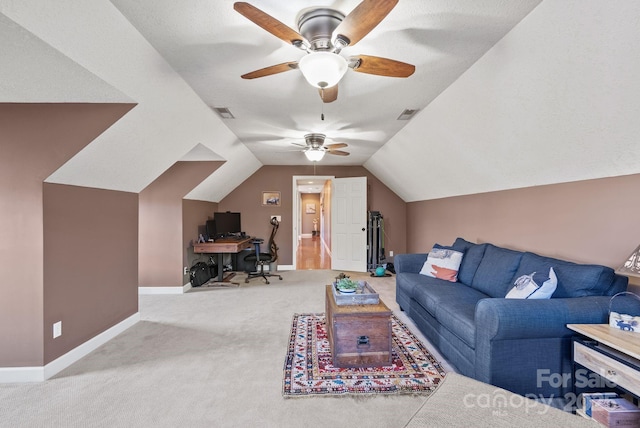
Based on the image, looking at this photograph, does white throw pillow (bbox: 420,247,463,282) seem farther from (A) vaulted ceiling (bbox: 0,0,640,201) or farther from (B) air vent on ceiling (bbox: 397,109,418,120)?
(B) air vent on ceiling (bbox: 397,109,418,120)

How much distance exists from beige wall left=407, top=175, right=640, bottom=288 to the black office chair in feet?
11.5

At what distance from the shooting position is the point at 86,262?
2850 millimetres

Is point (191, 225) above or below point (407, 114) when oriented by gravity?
below

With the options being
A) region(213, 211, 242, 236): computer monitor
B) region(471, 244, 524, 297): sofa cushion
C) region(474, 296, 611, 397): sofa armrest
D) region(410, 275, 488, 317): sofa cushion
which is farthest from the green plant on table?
region(213, 211, 242, 236): computer monitor

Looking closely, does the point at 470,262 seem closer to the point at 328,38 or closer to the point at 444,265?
the point at 444,265

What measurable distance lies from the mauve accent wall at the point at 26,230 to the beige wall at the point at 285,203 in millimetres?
4475

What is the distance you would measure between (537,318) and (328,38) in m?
2.15

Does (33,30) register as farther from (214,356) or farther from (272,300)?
(272,300)

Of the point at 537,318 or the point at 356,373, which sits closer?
the point at 537,318

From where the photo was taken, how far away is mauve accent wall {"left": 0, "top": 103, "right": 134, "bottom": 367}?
2357mm

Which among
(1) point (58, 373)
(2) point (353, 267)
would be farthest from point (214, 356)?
(2) point (353, 267)

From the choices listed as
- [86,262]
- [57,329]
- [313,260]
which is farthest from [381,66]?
[313,260]

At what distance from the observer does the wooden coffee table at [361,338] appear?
245cm

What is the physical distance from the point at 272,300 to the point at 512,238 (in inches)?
127
